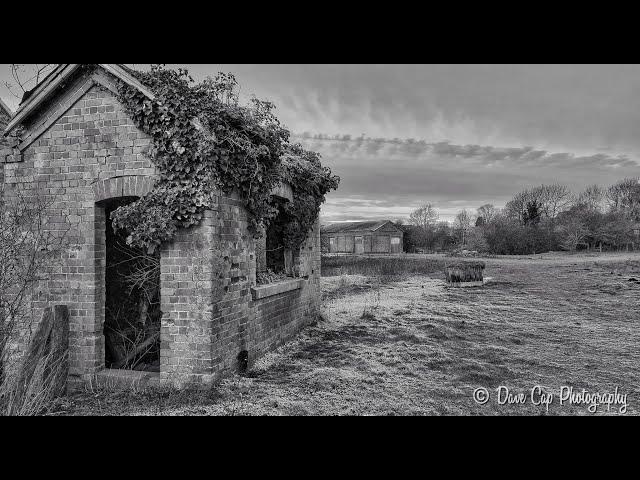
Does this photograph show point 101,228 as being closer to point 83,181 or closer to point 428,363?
point 83,181

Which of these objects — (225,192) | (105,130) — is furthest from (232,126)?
(105,130)

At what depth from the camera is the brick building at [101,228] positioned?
5590 mm

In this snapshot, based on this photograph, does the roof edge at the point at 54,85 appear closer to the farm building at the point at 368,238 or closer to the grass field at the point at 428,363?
the grass field at the point at 428,363

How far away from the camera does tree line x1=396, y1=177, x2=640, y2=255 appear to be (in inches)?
1718

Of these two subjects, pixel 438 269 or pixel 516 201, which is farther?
pixel 516 201

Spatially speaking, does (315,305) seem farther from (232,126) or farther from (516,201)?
(516,201)

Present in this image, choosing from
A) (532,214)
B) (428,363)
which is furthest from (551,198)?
(428,363)

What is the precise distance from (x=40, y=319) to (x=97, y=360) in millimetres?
1072

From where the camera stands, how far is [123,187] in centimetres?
581

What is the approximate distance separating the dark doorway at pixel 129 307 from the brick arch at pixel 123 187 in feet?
2.36

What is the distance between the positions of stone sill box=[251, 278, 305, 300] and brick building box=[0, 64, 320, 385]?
1.71 feet

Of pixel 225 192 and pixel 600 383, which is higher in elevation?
pixel 225 192


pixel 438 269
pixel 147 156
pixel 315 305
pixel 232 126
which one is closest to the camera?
pixel 147 156

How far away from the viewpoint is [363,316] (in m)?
11.0
